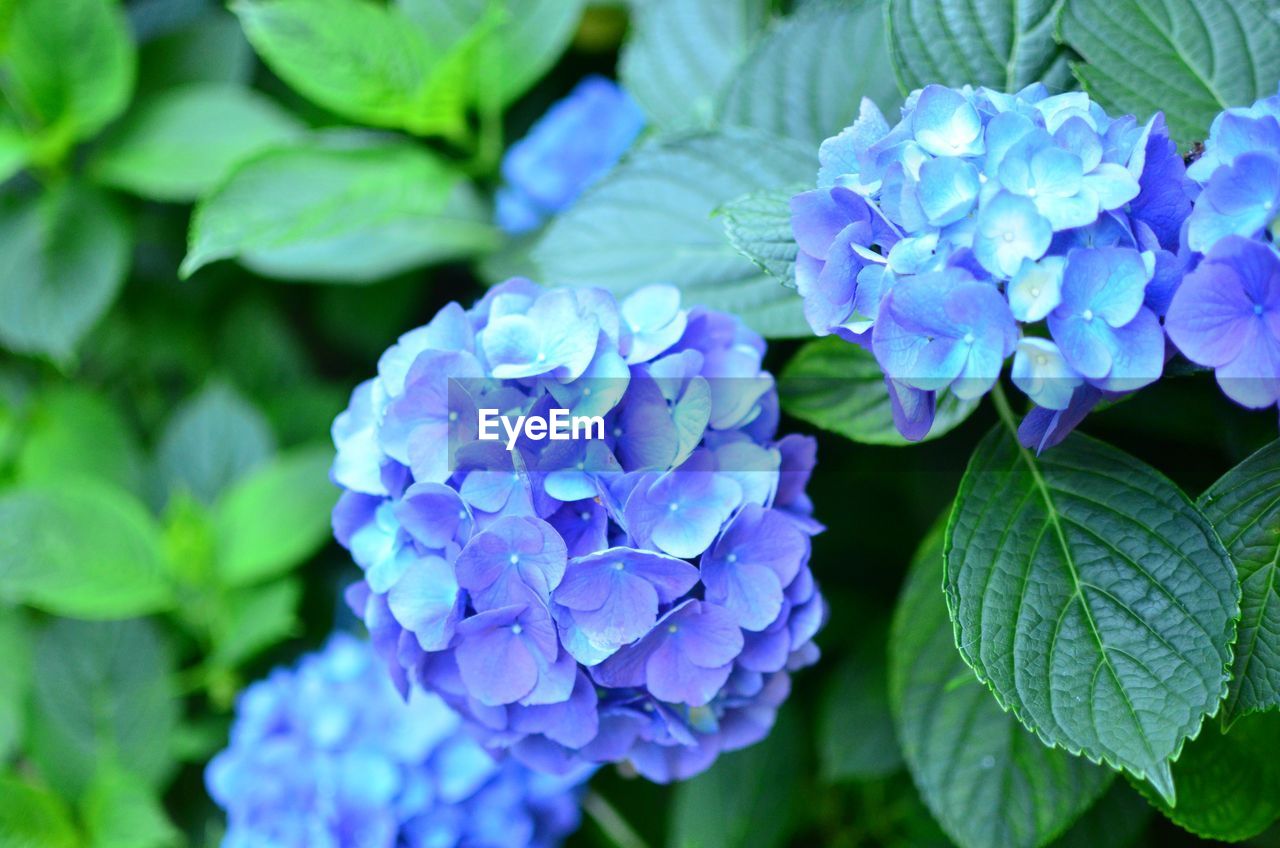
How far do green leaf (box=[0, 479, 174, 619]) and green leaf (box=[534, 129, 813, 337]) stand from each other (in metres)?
0.62

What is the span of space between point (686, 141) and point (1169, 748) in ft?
1.91

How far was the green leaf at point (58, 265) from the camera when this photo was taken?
1.19 meters

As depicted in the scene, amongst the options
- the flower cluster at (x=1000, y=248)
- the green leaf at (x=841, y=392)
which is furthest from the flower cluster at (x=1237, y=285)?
the green leaf at (x=841, y=392)

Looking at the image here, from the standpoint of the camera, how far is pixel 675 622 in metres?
0.69

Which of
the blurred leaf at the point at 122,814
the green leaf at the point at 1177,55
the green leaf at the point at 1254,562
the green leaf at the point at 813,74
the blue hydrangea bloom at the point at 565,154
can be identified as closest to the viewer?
the green leaf at the point at 1254,562

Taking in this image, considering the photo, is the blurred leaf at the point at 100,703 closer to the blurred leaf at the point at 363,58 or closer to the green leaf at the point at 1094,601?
the blurred leaf at the point at 363,58

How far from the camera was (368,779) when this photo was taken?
963mm

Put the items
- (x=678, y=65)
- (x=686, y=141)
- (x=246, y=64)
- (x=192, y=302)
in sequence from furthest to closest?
(x=192, y=302) → (x=246, y=64) → (x=678, y=65) → (x=686, y=141)

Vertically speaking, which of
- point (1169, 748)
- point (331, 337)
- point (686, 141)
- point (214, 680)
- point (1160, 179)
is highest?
point (1160, 179)

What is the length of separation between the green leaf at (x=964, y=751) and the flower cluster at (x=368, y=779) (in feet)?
1.02

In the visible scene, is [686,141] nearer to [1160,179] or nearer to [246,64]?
[1160,179]

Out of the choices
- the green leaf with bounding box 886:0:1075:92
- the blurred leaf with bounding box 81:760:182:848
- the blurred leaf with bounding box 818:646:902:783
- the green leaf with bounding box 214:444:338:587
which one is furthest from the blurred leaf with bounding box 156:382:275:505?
the green leaf with bounding box 886:0:1075:92

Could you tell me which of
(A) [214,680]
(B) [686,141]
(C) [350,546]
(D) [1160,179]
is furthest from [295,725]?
(D) [1160,179]

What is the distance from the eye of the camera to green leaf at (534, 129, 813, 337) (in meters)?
0.87
